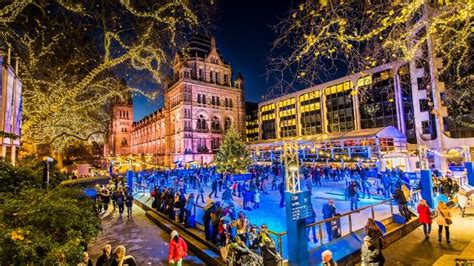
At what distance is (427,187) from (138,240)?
13.5m

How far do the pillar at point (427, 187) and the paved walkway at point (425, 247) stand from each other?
2471 mm

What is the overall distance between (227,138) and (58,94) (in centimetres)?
1801

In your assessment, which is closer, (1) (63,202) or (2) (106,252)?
(1) (63,202)

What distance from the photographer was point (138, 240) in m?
9.87

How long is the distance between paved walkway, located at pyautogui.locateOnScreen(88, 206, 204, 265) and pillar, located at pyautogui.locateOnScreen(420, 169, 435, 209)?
37.1 ft

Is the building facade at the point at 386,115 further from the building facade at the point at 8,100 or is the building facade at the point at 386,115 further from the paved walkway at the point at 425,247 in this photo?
the building facade at the point at 8,100

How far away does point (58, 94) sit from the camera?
432 inches

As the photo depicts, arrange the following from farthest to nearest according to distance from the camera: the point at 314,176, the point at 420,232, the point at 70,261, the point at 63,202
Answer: the point at 314,176 < the point at 420,232 < the point at 63,202 < the point at 70,261

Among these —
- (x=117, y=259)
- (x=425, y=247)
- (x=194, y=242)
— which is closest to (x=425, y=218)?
(x=425, y=247)

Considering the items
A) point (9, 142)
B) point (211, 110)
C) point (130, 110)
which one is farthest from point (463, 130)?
point (130, 110)

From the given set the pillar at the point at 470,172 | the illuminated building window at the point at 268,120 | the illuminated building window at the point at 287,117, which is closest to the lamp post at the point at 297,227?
the pillar at the point at 470,172

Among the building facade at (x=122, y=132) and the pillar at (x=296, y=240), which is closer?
the pillar at (x=296, y=240)

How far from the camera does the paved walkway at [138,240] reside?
807 centimetres

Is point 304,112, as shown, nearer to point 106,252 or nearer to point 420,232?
point 420,232
